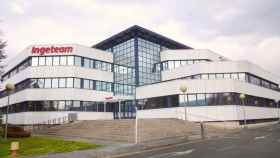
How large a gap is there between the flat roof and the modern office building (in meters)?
0.19

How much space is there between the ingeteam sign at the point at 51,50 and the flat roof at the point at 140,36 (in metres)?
11.8

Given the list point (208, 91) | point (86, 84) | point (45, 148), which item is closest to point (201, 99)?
point (208, 91)

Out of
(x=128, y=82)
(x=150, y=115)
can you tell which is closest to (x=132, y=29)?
(x=128, y=82)

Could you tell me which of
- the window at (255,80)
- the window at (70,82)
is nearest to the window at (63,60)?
the window at (70,82)

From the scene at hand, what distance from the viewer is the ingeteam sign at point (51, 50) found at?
4578 cm

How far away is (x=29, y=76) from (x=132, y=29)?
1936 centimetres

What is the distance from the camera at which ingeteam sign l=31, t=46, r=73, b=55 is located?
4578 cm

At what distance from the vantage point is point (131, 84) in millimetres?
52188

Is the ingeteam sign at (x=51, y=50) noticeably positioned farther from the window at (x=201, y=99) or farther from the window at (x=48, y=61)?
the window at (x=201, y=99)

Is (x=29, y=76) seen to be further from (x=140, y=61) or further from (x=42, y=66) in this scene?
(x=140, y=61)

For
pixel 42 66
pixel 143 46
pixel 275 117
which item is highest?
pixel 143 46

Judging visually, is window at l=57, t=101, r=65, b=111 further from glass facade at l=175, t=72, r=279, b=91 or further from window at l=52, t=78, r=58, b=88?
glass facade at l=175, t=72, r=279, b=91

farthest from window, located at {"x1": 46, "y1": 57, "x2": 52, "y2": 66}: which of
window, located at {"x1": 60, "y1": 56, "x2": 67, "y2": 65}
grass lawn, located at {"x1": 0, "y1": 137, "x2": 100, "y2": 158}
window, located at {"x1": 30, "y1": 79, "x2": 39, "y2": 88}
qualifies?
grass lawn, located at {"x1": 0, "y1": 137, "x2": 100, "y2": 158}

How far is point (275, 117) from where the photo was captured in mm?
58500
